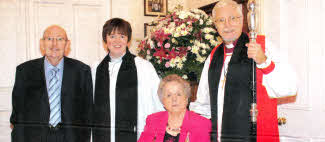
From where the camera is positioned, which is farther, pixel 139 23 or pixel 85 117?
pixel 139 23

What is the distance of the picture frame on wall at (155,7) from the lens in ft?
9.78

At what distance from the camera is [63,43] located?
149 centimetres

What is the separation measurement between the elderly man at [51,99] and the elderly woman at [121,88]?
13 centimetres

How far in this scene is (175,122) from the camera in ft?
4.42

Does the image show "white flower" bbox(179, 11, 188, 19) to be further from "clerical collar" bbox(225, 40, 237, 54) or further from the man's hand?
the man's hand

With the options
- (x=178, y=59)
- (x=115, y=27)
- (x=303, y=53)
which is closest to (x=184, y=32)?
(x=178, y=59)

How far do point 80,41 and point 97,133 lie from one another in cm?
99

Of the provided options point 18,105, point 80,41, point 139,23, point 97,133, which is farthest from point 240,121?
point 139,23

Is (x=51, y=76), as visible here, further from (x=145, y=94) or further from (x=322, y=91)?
(x=322, y=91)

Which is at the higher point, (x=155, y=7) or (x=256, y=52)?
(x=155, y=7)

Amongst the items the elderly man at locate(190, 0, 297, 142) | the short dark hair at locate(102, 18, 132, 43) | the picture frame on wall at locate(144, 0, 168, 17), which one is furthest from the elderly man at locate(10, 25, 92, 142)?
the picture frame on wall at locate(144, 0, 168, 17)

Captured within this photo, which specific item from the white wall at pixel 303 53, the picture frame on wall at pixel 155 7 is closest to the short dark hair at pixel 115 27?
the white wall at pixel 303 53

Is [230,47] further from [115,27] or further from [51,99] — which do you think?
[51,99]

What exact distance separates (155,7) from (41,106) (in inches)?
75.3
